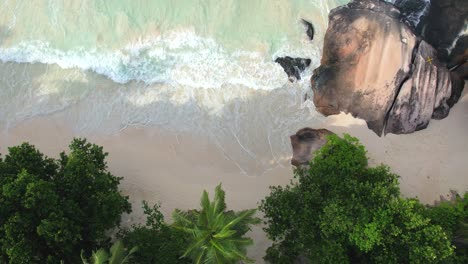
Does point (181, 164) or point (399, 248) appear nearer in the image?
point (399, 248)

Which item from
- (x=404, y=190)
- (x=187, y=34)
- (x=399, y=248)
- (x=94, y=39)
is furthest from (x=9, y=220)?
(x=404, y=190)

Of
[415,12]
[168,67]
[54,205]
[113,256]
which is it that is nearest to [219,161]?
[168,67]

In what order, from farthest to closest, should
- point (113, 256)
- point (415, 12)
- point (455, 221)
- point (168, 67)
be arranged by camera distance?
point (168, 67), point (415, 12), point (455, 221), point (113, 256)

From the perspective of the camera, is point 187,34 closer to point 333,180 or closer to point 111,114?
point 111,114

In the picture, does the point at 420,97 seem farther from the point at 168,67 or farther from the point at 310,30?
the point at 168,67

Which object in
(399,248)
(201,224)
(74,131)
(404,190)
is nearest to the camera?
(201,224)

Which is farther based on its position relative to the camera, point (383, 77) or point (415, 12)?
point (415, 12)

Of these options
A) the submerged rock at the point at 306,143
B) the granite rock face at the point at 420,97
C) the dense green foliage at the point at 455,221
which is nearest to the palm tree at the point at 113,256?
the submerged rock at the point at 306,143
